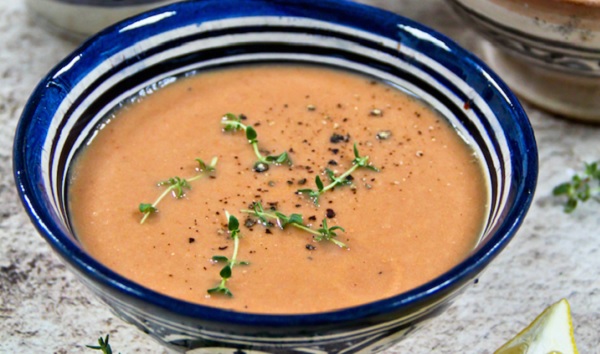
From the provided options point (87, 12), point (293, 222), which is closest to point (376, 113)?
point (293, 222)

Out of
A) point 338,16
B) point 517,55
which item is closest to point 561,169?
point 517,55

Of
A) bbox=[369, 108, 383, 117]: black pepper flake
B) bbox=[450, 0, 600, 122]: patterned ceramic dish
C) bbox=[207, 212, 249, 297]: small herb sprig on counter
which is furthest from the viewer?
bbox=[450, 0, 600, 122]: patterned ceramic dish

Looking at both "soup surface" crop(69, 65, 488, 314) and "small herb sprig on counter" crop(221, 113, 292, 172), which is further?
"small herb sprig on counter" crop(221, 113, 292, 172)

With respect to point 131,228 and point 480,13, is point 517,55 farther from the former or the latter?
point 131,228

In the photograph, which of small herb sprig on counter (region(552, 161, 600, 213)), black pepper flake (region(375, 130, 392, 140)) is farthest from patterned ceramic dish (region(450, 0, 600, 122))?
black pepper flake (region(375, 130, 392, 140))

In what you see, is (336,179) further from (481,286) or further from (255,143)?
(481,286)

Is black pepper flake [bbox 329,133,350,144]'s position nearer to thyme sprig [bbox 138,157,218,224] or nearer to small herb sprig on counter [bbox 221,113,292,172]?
small herb sprig on counter [bbox 221,113,292,172]
